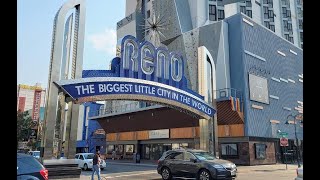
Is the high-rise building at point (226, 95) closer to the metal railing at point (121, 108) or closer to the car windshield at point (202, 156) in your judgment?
the metal railing at point (121, 108)

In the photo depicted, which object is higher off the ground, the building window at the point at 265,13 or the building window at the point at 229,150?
the building window at the point at 265,13

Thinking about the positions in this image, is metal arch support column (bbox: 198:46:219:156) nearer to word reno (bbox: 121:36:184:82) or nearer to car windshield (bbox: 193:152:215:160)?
word reno (bbox: 121:36:184:82)

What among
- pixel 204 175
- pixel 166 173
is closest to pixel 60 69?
pixel 166 173

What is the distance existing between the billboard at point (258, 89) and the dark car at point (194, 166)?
19.5m

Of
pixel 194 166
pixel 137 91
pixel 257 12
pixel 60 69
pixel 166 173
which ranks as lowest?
pixel 166 173

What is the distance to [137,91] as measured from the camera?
18.9 metres

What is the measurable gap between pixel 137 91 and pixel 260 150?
66.9 ft

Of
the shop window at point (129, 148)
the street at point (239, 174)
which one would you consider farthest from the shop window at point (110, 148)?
the street at point (239, 174)

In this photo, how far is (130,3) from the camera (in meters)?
63.6

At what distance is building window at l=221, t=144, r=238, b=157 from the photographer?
3309cm

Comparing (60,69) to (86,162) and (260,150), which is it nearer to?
(86,162)

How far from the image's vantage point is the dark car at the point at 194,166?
1526cm
